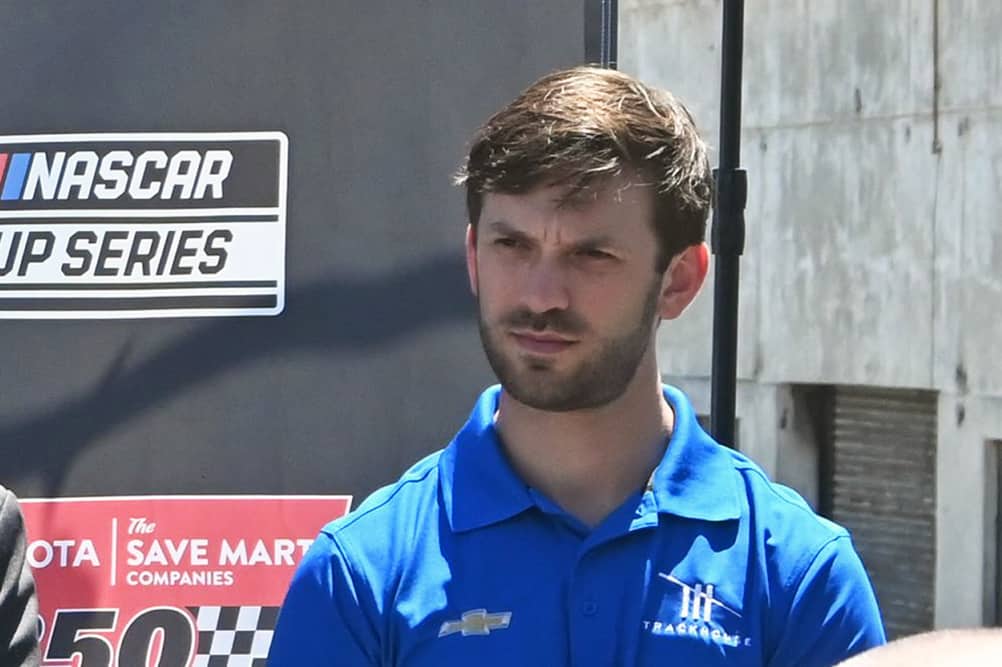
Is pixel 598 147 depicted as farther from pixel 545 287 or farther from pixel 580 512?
pixel 580 512

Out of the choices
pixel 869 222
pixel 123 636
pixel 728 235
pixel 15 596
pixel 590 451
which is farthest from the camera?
pixel 869 222

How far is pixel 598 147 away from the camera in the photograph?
1.84 metres

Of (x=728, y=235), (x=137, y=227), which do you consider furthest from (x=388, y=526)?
(x=728, y=235)

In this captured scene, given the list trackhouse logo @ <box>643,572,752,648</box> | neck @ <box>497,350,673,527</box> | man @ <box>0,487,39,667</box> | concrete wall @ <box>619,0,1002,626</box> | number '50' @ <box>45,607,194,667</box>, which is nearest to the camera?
trackhouse logo @ <box>643,572,752,648</box>

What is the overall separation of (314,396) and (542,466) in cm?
99

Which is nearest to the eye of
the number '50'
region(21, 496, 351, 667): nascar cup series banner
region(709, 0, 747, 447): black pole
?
region(21, 496, 351, 667): nascar cup series banner

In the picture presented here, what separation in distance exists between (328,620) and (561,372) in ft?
1.20

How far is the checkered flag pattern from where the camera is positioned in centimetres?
281

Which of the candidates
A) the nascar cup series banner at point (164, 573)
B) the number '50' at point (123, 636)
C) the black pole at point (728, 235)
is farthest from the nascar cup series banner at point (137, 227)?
the black pole at point (728, 235)

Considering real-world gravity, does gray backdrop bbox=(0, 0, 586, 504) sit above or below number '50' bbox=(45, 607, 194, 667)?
above

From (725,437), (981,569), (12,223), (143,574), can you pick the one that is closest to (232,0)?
(12,223)

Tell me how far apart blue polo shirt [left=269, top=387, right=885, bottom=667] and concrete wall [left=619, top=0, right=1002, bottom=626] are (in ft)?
24.3

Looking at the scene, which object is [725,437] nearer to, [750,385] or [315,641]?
[315,641]

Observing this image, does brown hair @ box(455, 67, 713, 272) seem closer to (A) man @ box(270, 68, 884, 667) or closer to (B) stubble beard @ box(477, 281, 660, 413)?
(A) man @ box(270, 68, 884, 667)
